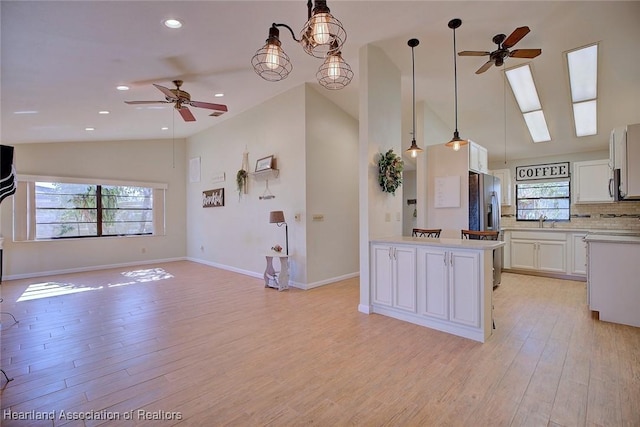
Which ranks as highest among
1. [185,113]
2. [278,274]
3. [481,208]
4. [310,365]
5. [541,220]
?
[185,113]

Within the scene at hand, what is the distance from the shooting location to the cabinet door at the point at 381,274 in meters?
3.49

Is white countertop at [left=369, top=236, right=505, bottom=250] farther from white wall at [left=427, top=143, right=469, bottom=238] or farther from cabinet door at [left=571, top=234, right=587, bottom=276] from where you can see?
cabinet door at [left=571, top=234, right=587, bottom=276]

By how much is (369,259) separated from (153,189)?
21.0 ft

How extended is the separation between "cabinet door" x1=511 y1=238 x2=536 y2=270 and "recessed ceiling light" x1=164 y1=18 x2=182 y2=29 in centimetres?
652

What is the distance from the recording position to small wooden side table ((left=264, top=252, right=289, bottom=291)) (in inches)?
186

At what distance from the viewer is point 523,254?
577cm

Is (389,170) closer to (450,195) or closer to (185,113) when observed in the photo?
(450,195)

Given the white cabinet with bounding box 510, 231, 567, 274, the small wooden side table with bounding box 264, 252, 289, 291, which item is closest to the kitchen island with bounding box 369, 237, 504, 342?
the small wooden side table with bounding box 264, 252, 289, 291

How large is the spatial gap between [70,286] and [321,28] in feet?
19.6

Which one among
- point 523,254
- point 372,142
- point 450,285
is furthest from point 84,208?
point 523,254

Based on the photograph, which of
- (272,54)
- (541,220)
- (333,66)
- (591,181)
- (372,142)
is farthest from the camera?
(541,220)

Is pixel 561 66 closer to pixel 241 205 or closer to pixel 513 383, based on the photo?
pixel 513 383

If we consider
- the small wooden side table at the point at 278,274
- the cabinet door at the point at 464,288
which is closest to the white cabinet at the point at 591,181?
the cabinet door at the point at 464,288

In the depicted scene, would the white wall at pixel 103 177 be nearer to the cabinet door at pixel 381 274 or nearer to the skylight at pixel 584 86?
the cabinet door at pixel 381 274
